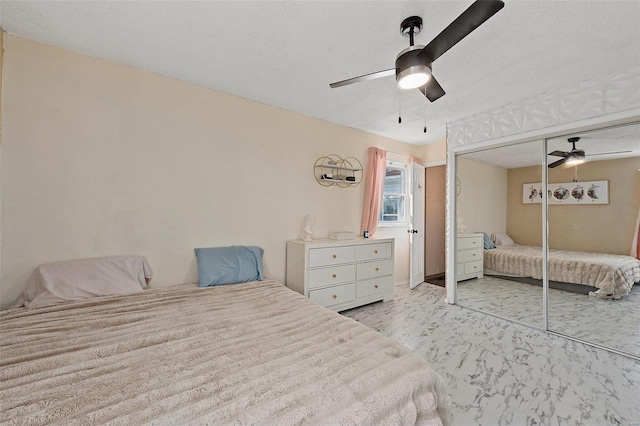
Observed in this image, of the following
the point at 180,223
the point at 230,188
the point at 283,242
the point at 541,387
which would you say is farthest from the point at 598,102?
the point at 180,223

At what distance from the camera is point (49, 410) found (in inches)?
35.7

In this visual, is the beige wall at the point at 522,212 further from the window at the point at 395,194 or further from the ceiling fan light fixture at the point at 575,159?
the window at the point at 395,194

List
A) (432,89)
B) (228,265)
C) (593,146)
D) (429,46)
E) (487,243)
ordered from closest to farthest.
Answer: (429,46) < (432,89) < (593,146) < (228,265) < (487,243)

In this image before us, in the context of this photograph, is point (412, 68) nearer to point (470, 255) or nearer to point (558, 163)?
point (558, 163)

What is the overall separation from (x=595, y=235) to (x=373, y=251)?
2.24 m

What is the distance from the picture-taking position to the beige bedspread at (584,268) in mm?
2443

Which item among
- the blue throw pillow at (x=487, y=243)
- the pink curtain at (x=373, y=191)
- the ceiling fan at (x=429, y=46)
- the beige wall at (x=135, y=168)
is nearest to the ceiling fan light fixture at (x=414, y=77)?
the ceiling fan at (x=429, y=46)

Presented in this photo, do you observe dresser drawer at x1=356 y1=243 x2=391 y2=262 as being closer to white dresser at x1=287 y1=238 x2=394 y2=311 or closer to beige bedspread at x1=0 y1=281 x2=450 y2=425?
white dresser at x1=287 y1=238 x2=394 y2=311

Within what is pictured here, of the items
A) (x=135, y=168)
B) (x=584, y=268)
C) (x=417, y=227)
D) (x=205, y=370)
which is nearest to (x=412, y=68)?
(x=205, y=370)

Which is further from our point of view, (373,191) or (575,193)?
(373,191)

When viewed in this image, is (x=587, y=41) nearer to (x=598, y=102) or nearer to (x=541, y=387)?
(x=598, y=102)

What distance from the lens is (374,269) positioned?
3473 mm

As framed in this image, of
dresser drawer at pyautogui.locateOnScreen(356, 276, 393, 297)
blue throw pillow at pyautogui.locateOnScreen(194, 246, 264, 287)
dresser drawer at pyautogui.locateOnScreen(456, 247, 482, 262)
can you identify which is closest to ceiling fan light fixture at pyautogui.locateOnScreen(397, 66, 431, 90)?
blue throw pillow at pyautogui.locateOnScreen(194, 246, 264, 287)

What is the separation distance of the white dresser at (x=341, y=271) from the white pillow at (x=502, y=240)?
1.29 meters
